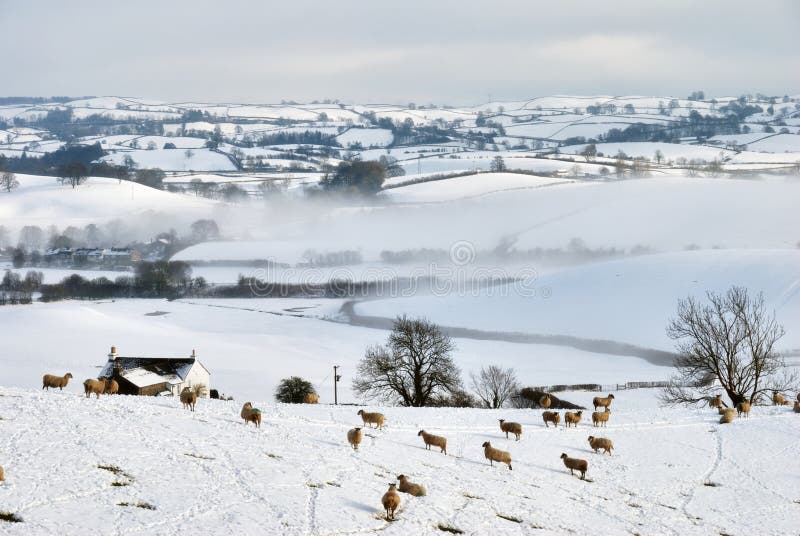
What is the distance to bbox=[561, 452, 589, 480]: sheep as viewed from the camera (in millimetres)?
21656

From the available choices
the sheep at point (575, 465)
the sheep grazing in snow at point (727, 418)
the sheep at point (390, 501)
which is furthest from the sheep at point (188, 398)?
the sheep grazing in snow at point (727, 418)

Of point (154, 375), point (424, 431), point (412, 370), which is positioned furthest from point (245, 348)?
point (424, 431)

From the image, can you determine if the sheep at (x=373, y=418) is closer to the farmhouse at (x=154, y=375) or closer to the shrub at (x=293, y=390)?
the farmhouse at (x=154, y=375)

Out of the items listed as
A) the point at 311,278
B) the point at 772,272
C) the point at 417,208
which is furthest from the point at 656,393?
the point at 417,208

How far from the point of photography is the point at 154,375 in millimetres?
44344

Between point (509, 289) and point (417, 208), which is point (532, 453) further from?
point (417, 208)

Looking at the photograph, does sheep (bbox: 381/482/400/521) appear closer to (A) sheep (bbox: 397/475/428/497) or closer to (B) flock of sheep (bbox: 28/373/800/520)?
(B) flock of sheep (bbox: 28/373/800/520)

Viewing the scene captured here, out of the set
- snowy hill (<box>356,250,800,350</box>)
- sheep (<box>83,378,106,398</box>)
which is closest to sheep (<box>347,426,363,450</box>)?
sheep (<box>83,378,106,398</box>)

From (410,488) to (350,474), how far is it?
69.1 inches

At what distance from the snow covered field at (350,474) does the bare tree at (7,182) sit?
181417mm

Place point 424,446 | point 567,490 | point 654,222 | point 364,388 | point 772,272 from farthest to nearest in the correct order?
point 654,222, point 772,272, point 364,388, point 424,446, point 567,490

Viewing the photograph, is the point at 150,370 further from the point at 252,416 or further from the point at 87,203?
the point at 87,203

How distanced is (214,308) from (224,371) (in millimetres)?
37655

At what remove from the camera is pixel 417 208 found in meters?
162
